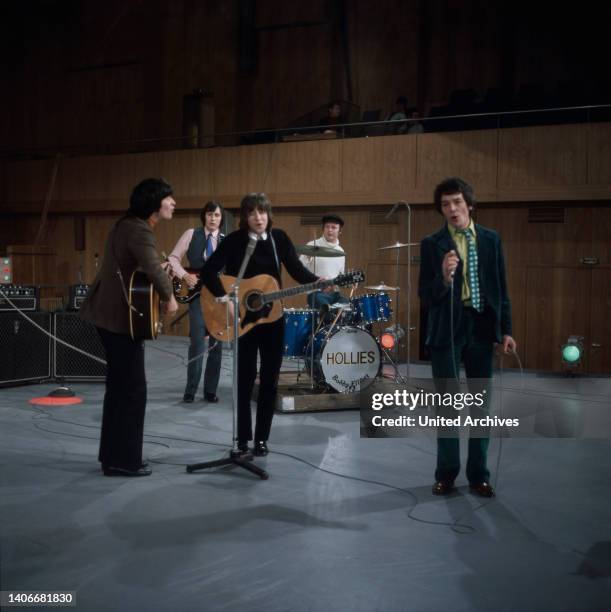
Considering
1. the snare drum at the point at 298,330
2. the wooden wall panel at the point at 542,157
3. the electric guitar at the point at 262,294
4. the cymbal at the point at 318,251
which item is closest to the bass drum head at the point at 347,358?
the snare drum at the point at 298,330

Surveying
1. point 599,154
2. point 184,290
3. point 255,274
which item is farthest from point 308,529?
point 599,154

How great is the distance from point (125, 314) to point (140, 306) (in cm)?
10

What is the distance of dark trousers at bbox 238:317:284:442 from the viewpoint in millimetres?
4426

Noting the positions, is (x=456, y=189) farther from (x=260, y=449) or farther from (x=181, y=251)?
(x=181, y=251)

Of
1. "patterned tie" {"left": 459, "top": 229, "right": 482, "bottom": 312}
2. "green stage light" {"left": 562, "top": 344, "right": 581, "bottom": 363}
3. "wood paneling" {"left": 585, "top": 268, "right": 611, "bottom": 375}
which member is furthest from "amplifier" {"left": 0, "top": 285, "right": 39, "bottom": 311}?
"wood paneling" {"left": 585, "top": 268, "right": 611, "bottom": 375}

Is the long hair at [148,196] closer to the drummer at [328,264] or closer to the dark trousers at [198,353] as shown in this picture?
the dark trousers at [198,353]

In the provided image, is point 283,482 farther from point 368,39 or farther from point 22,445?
point 368,39

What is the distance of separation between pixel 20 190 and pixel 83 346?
7554mm

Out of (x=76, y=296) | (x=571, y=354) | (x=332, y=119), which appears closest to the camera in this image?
(x=76, y=296)

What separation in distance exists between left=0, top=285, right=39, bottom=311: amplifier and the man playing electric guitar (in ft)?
6.65

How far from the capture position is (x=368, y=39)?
1283cm

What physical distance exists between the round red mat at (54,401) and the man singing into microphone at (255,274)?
8.60 ft

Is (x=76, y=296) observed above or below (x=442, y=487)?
above

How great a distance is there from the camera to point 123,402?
4.12 m
